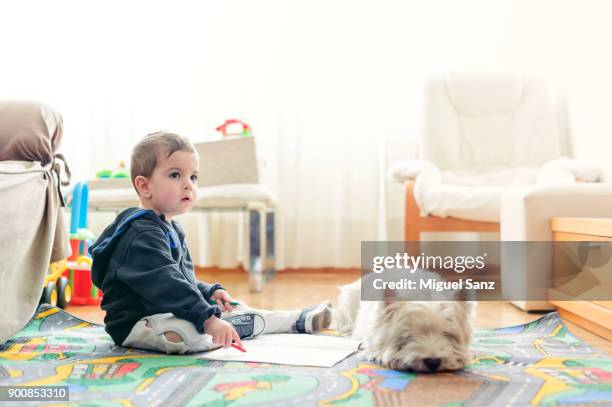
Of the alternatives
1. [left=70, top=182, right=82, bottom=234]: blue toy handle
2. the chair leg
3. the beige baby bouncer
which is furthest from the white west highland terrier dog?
the chair leg

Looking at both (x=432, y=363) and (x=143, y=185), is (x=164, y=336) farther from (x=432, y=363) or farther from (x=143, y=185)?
(x=432, y=363)

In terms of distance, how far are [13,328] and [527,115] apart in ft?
9.46

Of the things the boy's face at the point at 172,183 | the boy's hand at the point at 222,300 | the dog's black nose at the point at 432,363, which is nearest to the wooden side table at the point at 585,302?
Result: the dog's black nose at the point at 432,363

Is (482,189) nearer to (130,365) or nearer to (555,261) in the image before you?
(555,261)

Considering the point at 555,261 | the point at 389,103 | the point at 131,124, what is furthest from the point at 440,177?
the point at 131,124

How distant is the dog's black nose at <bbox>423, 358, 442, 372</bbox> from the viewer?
1267 millimetres

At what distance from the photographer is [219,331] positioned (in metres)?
1.36

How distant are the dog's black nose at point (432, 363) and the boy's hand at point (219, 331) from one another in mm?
409

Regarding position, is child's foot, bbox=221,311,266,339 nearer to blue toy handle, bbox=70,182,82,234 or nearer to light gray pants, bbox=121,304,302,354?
light gray pants, bbox=121,304,302,354

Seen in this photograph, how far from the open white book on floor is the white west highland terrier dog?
0.11 metres

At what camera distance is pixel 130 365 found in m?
1.33

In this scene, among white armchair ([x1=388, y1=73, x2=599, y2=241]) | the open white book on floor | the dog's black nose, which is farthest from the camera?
white armchair ([x1=388, y1=73, x2=599, y2=241])

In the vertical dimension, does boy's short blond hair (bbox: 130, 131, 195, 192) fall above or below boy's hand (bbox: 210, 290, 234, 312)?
above

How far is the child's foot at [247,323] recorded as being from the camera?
1.64 m
